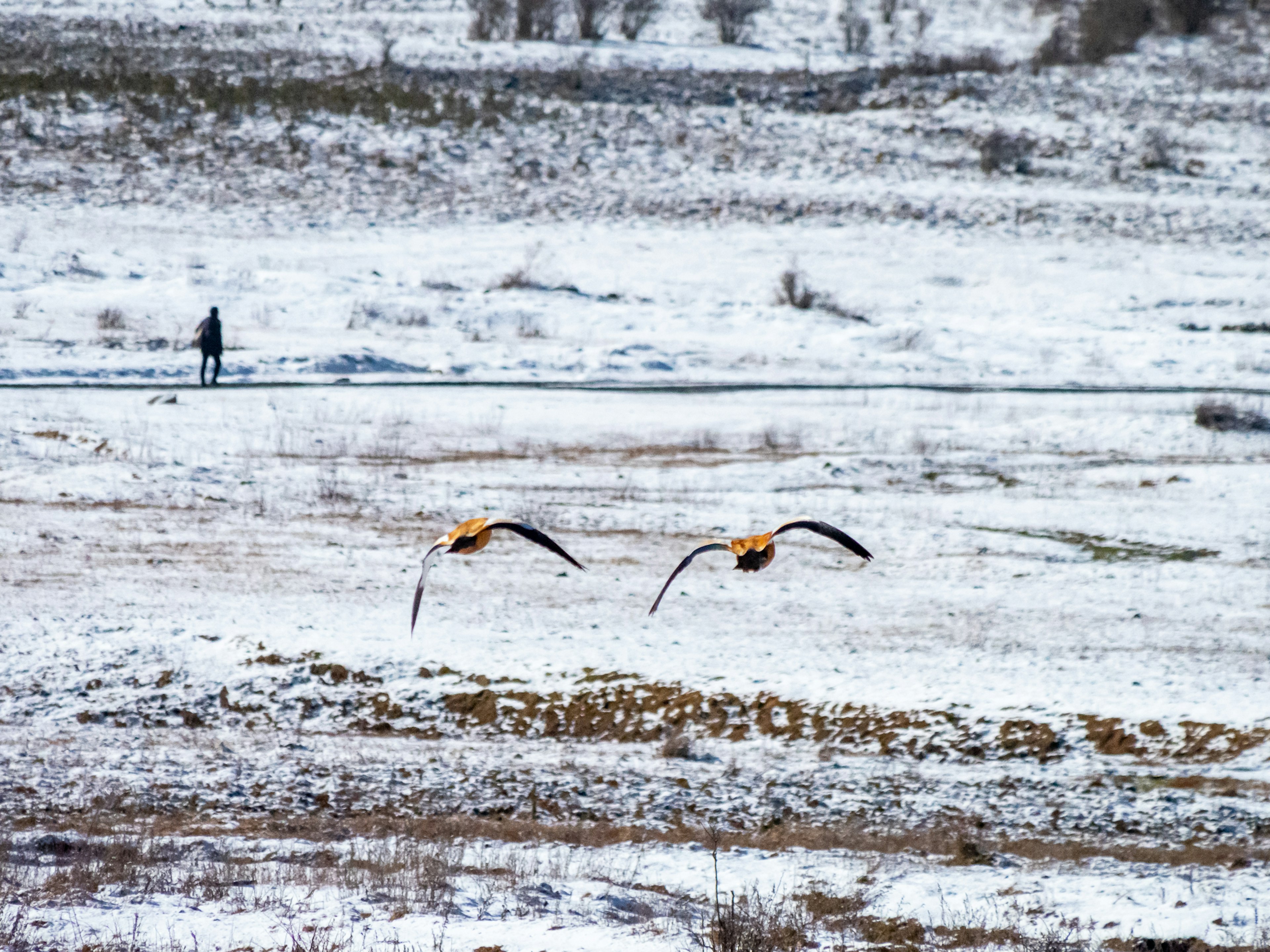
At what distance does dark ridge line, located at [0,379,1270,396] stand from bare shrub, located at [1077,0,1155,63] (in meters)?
26.4

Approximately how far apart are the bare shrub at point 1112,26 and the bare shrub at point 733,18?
442 inches

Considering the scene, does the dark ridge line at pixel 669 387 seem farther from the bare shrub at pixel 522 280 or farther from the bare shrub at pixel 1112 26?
the bare shrub at pixel 1112 26

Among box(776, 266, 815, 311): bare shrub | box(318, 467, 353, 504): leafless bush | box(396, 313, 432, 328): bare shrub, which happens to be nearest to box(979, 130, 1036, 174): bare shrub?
box(776, 266, 815, 311): bare shrub

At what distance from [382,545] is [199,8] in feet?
131

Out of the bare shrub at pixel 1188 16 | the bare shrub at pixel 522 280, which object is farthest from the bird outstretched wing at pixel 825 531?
the bare shrub at pixel 1188 16

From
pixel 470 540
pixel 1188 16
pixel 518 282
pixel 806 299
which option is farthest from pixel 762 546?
pixel 1188 16

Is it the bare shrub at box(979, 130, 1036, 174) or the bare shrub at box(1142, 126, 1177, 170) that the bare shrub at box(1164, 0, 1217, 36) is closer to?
the bare shrub at box(1142, 126, 1177, 170)

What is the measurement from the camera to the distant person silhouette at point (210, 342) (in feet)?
72.1

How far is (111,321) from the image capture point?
2631cm

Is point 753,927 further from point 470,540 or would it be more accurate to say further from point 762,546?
point 470,540

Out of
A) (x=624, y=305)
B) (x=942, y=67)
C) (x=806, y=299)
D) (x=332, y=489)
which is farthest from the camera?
(x=942, y=67)

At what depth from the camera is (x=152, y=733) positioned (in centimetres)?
1150

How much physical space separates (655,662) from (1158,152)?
107 feet

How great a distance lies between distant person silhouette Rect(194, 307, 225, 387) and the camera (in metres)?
22.0
